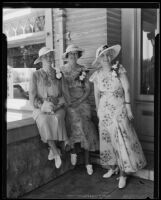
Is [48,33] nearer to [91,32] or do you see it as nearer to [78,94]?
[91,32]

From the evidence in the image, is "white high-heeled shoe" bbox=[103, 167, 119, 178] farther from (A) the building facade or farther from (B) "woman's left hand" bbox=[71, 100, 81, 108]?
(B) "woman's left hand" bbox=[71, 100, 81, 108]

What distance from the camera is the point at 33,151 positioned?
306 cm

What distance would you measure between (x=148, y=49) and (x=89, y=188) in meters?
1.54

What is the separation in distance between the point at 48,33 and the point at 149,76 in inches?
45.9

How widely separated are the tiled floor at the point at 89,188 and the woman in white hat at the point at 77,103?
0.11 metres

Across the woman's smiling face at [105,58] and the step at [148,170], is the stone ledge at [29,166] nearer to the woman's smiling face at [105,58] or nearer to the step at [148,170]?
the step at [148,170]

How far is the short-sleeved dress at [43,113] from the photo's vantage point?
118 inches

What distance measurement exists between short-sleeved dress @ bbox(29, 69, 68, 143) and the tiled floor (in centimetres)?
44

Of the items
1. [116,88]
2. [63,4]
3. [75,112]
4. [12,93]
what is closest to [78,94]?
[75,112]

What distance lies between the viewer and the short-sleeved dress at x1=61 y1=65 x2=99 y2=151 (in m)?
3.25

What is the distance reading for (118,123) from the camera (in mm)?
3182

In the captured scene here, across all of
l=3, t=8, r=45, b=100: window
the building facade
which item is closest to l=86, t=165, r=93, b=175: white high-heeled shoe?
the building facade

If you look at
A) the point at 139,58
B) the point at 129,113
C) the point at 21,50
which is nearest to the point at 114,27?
the point at 139,58

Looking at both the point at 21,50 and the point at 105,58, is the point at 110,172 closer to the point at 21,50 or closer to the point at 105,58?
the point at 105,58
